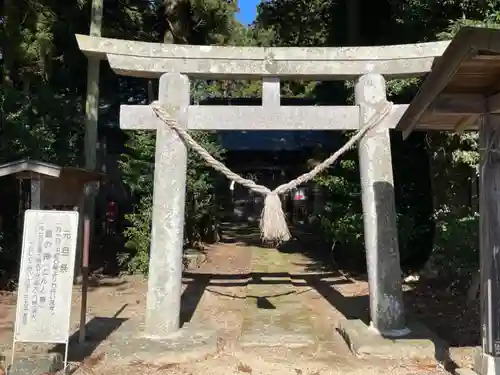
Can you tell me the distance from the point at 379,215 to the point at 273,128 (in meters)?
1.57

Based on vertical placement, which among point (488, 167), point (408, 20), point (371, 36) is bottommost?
point (488, 167)

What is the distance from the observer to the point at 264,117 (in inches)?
244

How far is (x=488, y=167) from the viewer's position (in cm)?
439

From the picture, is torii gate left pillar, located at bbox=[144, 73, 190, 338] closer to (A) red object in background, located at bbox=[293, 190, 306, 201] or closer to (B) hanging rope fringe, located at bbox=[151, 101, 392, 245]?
(B) hanging rope fringe, located at bbox=[151, 101, 392, 245]

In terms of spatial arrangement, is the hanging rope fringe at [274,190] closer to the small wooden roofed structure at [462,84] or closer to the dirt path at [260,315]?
the small wooden roofed structure at [462,84]

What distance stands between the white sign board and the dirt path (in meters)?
0.61

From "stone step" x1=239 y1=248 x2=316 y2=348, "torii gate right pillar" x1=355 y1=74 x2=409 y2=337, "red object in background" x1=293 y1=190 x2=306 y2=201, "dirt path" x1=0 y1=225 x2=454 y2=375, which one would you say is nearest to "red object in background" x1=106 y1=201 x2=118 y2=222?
"dirt path" x1=0 y1=225 x2=454 y2=375

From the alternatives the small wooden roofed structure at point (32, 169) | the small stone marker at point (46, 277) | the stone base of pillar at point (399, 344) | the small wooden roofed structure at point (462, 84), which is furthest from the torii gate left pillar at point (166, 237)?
the small wooden roofed structure at point (462, 84)

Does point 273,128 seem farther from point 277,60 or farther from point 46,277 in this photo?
point 46,277

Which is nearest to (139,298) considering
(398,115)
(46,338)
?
(46,338)

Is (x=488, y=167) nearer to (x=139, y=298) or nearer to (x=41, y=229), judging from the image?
(x=41, y=229)

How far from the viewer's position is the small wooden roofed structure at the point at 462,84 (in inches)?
137

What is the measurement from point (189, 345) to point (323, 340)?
1.65 metres

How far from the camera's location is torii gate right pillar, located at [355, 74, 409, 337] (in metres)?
6.11
